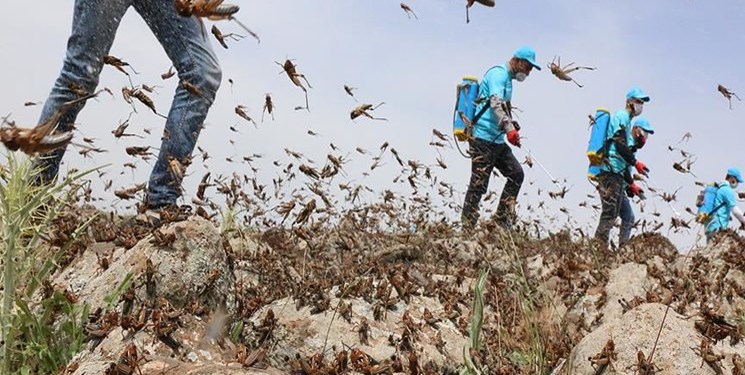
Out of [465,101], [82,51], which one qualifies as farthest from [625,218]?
[82,51]

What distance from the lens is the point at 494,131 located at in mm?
8086

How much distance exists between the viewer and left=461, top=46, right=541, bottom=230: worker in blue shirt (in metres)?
7.93

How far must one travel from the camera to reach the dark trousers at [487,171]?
806 cm

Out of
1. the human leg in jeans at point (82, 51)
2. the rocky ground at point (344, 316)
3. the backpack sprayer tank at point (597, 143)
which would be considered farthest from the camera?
the backpack sprayer tank at point (597, 143)

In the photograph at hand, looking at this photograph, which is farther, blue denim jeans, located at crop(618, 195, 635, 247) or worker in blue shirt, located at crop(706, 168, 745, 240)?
worker in blue shirt, located at crop(706, 168, 745, 240)

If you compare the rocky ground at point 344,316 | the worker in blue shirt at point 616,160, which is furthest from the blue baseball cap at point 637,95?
the rocky ground at point 344,316

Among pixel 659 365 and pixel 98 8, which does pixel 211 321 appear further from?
pixel 98 8

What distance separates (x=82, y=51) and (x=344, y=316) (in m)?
2.01

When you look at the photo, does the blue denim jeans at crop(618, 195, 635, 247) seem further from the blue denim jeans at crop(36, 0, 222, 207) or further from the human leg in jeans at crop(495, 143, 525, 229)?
the blue denim jeans at crop(36, 0, 222, 207)

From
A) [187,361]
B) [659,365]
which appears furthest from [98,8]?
[659,365]

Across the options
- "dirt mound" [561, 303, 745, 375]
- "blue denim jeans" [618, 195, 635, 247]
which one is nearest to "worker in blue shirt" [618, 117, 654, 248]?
"blue denim jeans" [618, 195, 635, 247]

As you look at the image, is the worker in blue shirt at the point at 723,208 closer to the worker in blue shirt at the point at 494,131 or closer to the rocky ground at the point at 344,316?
the worker in blue shirt at the point at 494,131

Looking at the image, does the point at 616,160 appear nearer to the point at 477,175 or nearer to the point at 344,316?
the point at 477,175

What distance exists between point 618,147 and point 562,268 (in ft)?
15.7
